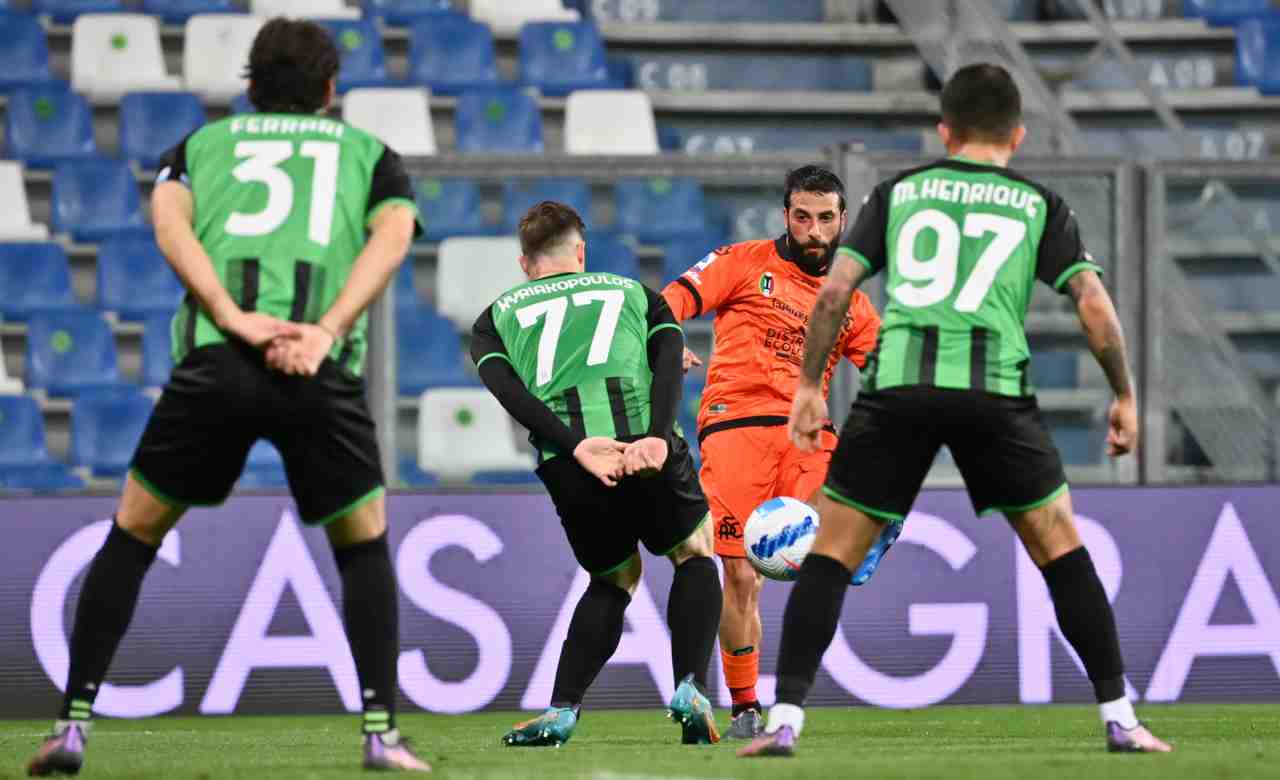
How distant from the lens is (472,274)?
10133 millimetres

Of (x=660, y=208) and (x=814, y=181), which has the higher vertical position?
(x=814, y=181)

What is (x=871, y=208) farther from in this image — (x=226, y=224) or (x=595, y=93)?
(x=595, y=93)

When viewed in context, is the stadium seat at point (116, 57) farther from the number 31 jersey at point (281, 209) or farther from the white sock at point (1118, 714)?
the white sock at point (1118, 714)

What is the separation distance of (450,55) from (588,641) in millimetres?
8088

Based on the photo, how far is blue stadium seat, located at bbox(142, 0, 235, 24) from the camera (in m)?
14.2

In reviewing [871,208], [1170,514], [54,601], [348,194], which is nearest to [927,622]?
[1170,514]

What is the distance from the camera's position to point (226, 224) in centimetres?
492

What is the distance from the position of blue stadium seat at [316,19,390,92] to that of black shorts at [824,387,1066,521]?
9.01 metres

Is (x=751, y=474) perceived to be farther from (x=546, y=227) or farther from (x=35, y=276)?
(x=35, y=276)

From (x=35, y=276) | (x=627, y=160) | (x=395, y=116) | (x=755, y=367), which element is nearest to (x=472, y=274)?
(x=627, y=160)

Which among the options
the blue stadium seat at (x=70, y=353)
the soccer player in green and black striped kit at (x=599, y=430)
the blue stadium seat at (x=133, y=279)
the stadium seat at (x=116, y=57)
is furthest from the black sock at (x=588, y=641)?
the stadium seat at (x=116, y=57)

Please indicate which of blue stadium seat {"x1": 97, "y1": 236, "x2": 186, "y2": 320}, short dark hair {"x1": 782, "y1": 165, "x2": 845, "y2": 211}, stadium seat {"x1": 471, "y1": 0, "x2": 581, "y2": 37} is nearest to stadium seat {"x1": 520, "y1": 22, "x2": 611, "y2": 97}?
stadium seat {"x1": 471, "y1": 0, "x2": 581, "y2": 37}

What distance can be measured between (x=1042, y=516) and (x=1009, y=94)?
1.08 meters

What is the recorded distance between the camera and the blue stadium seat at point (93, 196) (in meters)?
12.9
